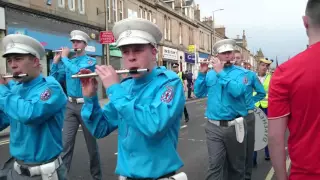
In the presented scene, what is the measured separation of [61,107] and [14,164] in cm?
66

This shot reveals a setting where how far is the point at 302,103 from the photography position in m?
2.06

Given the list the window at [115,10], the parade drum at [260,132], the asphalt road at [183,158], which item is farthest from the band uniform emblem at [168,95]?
the window at [115,10]

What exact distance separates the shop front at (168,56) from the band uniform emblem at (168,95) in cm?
3039

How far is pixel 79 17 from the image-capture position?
68.0 feet

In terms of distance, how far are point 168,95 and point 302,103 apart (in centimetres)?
84

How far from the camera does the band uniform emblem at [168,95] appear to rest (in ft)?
7.65

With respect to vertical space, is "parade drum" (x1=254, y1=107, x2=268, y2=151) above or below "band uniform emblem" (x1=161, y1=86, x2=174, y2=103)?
below

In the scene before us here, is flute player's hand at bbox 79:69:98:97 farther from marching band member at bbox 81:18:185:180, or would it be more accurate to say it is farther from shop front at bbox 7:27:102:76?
shop front at bbox 7:27:102:76

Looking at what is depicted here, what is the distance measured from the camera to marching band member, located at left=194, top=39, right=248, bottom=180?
14.8ft

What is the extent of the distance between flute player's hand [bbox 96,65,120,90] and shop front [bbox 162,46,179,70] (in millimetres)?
30441

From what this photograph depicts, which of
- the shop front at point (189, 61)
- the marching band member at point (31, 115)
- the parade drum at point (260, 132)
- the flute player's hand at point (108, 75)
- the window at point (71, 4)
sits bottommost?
the parade drum at point (260, 132)

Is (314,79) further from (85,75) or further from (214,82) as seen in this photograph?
(214,82)

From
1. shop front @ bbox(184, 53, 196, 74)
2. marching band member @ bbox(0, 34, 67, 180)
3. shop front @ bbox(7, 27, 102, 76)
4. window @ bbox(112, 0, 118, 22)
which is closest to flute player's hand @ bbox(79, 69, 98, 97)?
marching band member @ bbox(0, 34, 67, 180)

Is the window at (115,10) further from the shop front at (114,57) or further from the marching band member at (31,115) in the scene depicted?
the marching band member at (31,115)
